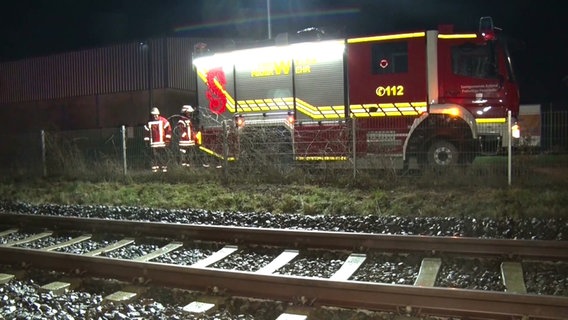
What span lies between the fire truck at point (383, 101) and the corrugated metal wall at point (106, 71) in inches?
701

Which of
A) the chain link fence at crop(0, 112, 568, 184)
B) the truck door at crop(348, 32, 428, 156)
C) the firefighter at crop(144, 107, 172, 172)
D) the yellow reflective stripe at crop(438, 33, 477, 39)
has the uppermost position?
the yellow reflective stripe at crop(438, 33, 477, 39)

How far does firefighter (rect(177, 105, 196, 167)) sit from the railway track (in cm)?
568

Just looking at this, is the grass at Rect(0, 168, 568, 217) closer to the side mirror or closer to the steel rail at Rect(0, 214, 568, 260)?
the steel rail at Rect(0, 214, 568, 260)

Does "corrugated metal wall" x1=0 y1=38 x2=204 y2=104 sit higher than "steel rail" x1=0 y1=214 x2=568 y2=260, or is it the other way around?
"corrugated metal wall" x1=0 y1=38 x2=204 y2=104

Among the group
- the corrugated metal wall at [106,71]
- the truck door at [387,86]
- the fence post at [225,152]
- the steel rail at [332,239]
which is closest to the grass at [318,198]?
the fence post at [225,152]

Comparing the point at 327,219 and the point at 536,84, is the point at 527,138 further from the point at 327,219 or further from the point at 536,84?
the point at 536,84

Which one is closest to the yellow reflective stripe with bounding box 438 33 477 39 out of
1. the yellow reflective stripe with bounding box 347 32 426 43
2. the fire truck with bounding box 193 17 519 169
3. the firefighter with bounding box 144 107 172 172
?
the fire truck with bounding box 193 17 519 169

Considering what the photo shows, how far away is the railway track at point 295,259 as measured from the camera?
4660 millimetres

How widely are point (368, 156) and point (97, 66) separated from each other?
2517 cm

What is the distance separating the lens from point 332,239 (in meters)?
6.98

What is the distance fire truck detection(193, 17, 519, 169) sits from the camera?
13.2 metres

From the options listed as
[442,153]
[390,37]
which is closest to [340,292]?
[442,153]

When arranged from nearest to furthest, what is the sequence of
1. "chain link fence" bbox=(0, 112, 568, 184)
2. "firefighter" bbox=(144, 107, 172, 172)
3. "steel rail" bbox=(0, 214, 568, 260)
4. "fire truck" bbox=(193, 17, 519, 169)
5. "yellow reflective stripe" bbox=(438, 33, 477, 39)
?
"steel rail" bbox=(0, 214, 568, 260) → "chain link fence" bbox=(0, 112, 568, 184) → "fire truck" bbox=(193, 17, 519, 169) → "yellow reflective stripe" bbox=(438, 33, 477, 39) → "firefighter" bbox=(144, 107, 172, 172)

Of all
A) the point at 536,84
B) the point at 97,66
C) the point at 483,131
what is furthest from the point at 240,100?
the point at 536,84
